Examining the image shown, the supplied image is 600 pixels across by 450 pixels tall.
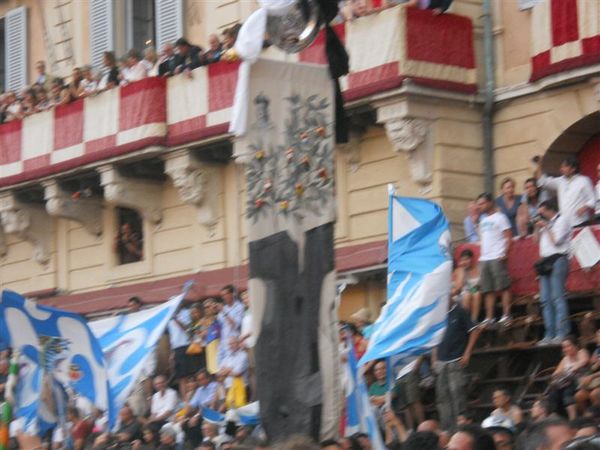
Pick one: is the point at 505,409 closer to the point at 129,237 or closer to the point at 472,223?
the point at 472,223

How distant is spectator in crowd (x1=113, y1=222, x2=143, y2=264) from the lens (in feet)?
84.1

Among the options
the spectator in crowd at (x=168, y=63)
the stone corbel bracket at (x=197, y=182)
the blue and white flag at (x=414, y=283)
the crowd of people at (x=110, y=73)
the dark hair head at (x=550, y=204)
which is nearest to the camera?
the blue and white flag at (x=414, y=283)

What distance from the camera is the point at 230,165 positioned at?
23828 mm

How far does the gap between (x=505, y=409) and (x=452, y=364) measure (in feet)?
4.84

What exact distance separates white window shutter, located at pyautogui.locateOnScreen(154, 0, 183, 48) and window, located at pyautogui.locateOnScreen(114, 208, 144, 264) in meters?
2.60

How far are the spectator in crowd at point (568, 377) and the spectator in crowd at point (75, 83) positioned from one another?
11.6m

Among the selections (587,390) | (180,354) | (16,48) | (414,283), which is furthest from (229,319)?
(16,48)

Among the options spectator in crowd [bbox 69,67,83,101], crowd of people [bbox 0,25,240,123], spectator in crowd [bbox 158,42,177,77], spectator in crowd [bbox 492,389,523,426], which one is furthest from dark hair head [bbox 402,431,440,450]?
spectator in crowd [bbox 69,67,83,101]

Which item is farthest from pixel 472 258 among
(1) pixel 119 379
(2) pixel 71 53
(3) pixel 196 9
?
(2) pixel 71 53

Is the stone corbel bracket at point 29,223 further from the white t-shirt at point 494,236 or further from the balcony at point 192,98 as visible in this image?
the white t-shirt at point 494,236

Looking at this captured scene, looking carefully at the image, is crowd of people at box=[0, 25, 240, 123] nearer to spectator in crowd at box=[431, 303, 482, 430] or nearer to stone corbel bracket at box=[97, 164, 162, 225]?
stone corbel bracket at box=[97, 164, 162, 225]

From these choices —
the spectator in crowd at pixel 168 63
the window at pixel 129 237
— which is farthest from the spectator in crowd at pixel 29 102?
the spectator in crowd at pixel 168 63

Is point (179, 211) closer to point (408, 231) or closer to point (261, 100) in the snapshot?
point (408, 231)

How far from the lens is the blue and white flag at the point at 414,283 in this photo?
1653 cm
